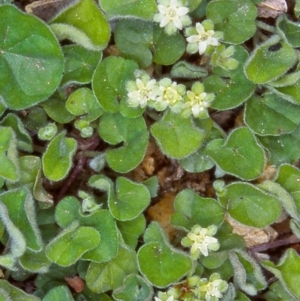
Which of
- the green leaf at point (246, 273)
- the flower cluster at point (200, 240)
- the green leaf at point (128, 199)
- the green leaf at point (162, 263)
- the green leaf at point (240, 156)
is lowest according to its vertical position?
the green leaf at point (246, 273)

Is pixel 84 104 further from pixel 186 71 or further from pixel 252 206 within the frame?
pixel 252 206

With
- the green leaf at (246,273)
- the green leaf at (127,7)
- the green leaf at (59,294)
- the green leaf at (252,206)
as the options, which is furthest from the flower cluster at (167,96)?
the green leaf at (59,294)

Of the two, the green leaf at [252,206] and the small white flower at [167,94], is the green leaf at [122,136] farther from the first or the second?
the green leaf at [252,206]

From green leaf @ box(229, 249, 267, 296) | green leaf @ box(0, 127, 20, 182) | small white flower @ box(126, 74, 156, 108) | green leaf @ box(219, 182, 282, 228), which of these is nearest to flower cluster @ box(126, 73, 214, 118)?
small white flower @ box(126, 74, 156, 108)

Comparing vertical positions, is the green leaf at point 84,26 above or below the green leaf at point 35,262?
above

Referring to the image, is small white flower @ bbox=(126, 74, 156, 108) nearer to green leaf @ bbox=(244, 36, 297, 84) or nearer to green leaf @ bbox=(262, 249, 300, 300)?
green leaf @ bbox=(244, 36, 297, 84)

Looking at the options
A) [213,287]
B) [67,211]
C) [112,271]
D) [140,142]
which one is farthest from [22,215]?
[213,287]

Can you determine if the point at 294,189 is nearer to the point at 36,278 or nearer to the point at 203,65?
the point at 203,65
